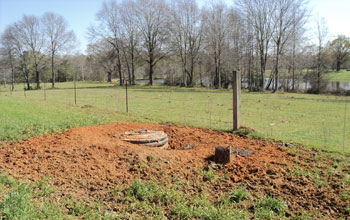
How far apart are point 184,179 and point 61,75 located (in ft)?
230

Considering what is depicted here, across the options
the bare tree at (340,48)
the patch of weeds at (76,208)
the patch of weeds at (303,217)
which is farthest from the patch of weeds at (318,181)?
the bare tree at (340,48)

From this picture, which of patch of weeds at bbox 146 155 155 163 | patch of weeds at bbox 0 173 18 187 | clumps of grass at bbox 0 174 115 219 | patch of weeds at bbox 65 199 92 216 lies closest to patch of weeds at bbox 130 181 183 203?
clumps of grass at bbox 0 174 115 219

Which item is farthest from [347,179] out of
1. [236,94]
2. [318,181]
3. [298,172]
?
[236,94]

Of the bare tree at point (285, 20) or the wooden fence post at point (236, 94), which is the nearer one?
the wooden fence post at point (236, 94)

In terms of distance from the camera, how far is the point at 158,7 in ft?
148

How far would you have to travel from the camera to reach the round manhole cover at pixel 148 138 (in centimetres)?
547

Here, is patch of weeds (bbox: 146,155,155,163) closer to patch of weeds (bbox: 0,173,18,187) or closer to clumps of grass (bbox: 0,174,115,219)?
clumps of grass (bbox: 0,174,115,219)

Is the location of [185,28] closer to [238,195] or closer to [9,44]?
[9,44]

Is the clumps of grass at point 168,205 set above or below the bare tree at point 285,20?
below

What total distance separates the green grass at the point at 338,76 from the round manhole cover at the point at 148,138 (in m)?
35.2

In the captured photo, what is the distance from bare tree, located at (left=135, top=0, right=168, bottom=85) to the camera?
1770 inches

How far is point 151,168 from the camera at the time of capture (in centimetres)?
421

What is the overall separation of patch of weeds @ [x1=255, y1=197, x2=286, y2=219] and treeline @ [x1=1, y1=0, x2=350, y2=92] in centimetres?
3208

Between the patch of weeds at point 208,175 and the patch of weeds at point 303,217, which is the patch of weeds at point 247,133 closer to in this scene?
the patch of weeds at point 208,175
